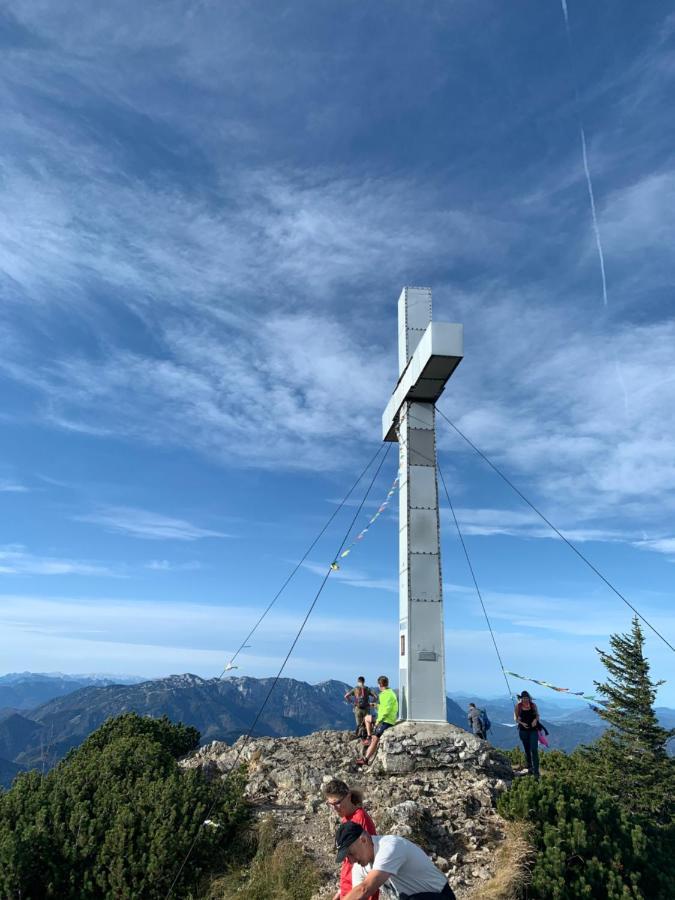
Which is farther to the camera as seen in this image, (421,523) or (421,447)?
(421,447)

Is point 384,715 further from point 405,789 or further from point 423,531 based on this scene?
point 423,531

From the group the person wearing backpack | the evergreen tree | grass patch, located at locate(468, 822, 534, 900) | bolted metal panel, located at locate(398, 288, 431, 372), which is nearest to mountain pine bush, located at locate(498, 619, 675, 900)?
grass patch, located at locate(468, 822, 534, 900)

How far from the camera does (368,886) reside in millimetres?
4012

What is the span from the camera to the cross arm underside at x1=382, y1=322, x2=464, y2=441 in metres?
12.6

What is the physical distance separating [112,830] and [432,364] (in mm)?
10111

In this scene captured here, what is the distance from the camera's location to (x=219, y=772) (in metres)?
12.0

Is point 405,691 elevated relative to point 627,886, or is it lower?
elevated

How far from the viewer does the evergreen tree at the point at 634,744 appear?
101 ft

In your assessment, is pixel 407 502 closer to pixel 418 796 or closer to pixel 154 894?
pixel 418 796

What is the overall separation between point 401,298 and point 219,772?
39.0 ft

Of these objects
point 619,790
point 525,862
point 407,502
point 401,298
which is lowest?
point 619,790

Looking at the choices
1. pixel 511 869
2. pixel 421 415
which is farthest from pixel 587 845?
pixel 421 415

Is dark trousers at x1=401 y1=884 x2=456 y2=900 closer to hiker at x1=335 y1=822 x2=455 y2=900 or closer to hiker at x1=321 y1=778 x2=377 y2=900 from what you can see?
hiker at x1=335 y1=822 x2=455 y2=900

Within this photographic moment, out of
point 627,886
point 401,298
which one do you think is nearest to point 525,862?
point 627,886
